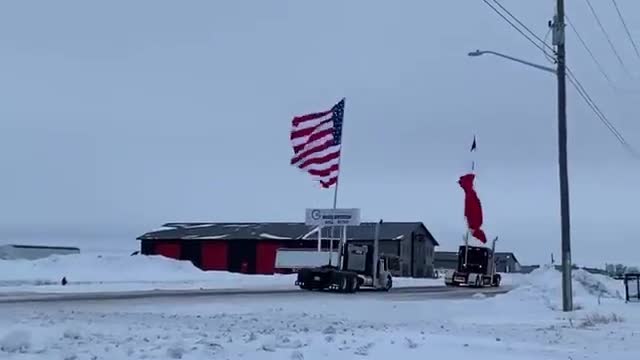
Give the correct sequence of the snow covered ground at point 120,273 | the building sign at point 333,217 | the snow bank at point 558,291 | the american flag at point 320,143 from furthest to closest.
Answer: the snow covered ground at point 120,273 → the building sign at point 333,217 → the american flag at point 320,143 → the snow bank at point 558,291

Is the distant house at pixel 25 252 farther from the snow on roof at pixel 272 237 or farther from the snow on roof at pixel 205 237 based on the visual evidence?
the snow on roof at pixel 272 237

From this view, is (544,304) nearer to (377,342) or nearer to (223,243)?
(377,342)

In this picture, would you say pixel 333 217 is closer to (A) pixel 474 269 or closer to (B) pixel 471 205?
(B) pixel 471 205

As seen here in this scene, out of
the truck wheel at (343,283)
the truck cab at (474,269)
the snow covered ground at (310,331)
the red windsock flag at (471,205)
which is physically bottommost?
the snow covered ground at (310,331)

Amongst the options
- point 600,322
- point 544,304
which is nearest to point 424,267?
point 544,304

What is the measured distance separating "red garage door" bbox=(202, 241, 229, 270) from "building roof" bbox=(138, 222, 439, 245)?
0.69m

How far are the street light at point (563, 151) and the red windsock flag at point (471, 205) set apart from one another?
18692 mm

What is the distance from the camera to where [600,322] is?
79.2 feet

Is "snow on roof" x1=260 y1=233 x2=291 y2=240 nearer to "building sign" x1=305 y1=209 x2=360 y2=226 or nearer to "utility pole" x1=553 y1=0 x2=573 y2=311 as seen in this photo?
"building sign" x1=305 y1=209 x2=360 y2=226

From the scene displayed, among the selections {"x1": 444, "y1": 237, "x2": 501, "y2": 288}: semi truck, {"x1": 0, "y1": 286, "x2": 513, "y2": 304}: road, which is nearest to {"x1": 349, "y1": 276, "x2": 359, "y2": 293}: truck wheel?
{"x1": 0, "y1": 286, "x2": 513, "y2": 304}: road

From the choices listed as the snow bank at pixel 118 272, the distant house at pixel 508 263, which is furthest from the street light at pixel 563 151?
the distant house at pixel 508 263

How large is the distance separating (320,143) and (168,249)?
48.8m

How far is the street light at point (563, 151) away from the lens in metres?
29.1

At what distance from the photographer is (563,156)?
29266 mm
